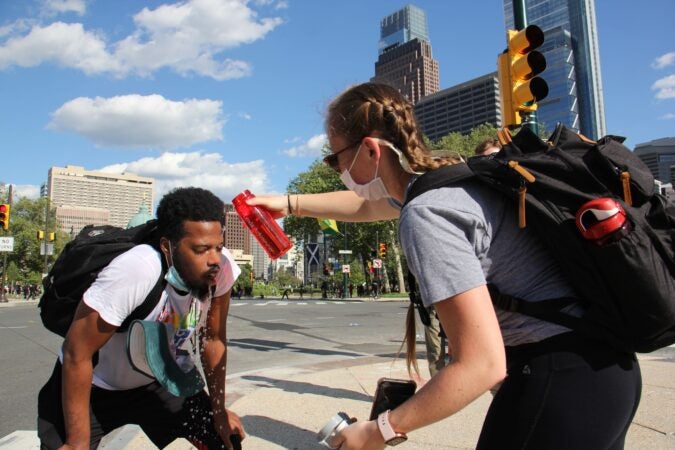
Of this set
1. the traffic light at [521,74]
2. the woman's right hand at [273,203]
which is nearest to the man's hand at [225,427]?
the woman's right hand at [273,203]

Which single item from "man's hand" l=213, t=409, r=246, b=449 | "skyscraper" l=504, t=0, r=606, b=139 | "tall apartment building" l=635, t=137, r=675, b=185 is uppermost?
"skyscraper" l=504, t=0, r=606, b=139

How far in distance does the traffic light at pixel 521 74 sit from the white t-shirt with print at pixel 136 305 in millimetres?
5617

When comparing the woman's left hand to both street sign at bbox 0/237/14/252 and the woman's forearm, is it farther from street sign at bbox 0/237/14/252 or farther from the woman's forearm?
street sign at bbox 0/237/14/252

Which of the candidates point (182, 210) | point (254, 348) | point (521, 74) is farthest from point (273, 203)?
point (254, 348)

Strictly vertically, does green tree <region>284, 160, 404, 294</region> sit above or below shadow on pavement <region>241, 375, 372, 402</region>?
above

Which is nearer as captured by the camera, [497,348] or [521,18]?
[497,348]

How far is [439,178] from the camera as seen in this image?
140cm

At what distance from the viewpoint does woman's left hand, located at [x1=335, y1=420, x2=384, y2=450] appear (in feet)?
4.15

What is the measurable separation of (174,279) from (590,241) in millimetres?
1628

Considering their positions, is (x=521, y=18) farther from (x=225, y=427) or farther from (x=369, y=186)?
(x=225, y=427)

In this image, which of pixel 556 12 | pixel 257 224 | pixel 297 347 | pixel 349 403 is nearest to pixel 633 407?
pixel 257 224

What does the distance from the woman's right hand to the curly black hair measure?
0.56 feet

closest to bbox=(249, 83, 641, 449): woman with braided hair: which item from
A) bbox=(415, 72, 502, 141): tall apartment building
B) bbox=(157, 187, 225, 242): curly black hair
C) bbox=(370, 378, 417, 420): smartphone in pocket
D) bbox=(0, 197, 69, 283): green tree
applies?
bbox=(370, 378, 417, 420): smartphone in pocket

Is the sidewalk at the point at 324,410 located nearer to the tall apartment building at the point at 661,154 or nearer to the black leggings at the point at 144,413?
the black leggings at the point at 144,413
